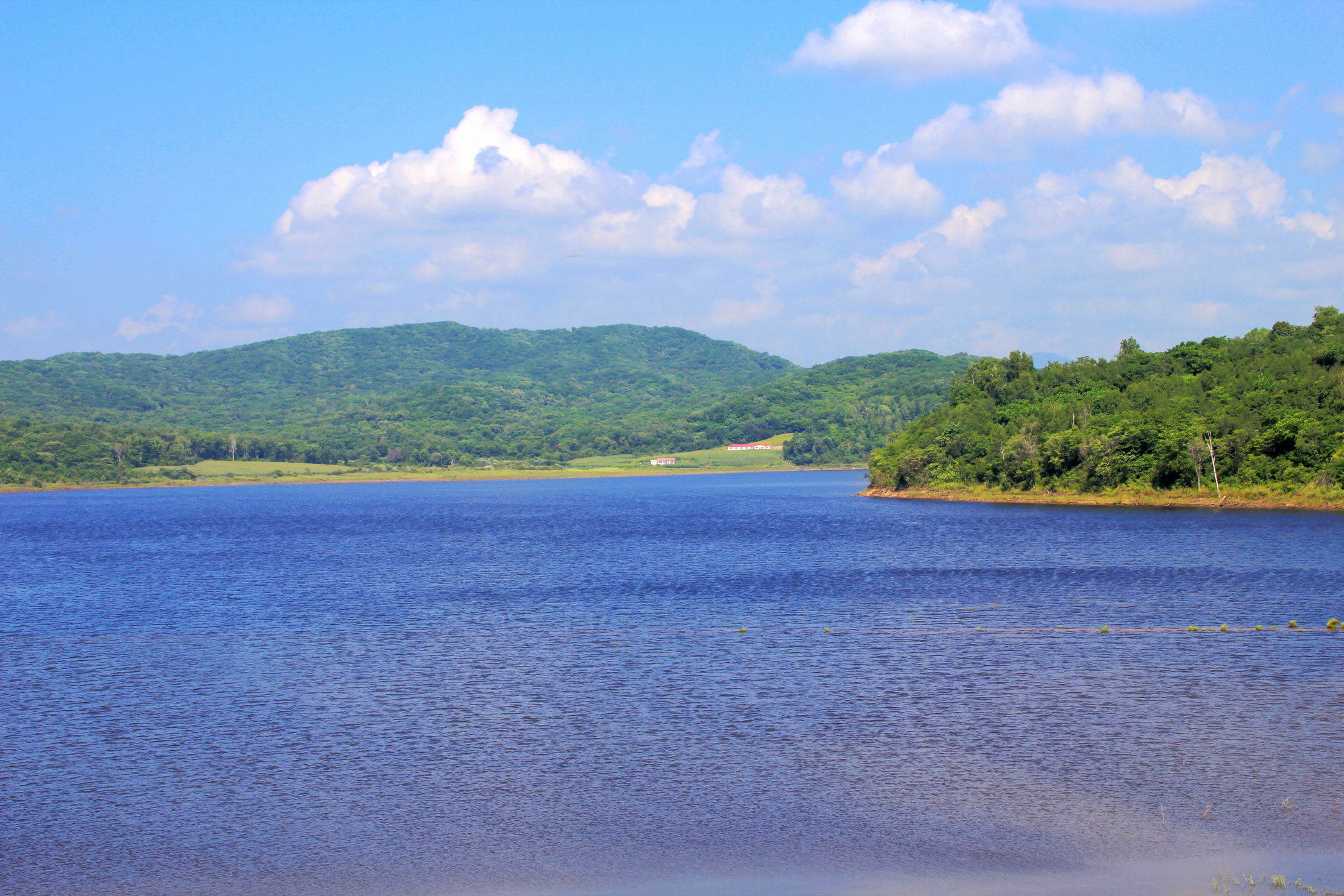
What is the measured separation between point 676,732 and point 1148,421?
107290 mm

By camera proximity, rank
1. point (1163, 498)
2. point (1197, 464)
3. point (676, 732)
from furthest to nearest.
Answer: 1. point (1163, 498)
2. point (1197, 464)
3. point (676, 732)

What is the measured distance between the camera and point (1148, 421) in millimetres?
120125

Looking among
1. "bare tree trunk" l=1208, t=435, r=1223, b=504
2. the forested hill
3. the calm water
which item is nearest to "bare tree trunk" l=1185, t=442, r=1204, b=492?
the forested hill

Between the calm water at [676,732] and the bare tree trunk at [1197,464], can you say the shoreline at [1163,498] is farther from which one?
the calm water at [676,732]

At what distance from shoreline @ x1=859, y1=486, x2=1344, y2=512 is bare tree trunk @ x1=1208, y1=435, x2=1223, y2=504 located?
48 cm

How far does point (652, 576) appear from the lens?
66.4 meters

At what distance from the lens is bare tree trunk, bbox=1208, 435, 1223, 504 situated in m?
111

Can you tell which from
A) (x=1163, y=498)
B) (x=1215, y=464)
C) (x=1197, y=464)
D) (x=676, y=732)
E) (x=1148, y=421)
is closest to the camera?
(x=676, y=732)

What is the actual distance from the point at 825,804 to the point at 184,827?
1334 cm

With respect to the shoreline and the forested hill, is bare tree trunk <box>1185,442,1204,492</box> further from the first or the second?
the shoreline

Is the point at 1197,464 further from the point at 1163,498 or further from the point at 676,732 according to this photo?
the point at 676,732

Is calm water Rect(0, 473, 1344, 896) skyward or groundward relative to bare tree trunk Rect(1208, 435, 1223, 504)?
groundward

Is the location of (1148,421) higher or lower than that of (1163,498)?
higher

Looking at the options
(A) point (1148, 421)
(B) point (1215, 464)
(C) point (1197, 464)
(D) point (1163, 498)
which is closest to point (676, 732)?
(B) point (1215, 464)
